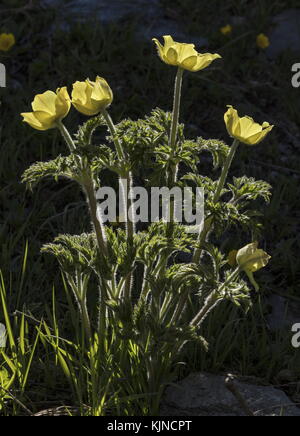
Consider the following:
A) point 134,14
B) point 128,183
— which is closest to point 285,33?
point 134,14

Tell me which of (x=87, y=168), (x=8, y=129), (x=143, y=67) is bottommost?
(x=87, y=168)

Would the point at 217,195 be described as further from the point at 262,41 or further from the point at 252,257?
the point at 262,41

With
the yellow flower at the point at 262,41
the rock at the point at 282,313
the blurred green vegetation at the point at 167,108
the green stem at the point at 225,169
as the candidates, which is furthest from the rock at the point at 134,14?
the green stem at the point at 225,169

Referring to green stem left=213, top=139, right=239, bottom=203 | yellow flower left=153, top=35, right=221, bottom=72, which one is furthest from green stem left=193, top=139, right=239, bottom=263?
yellow flower left=153, top=35, right=221, bottom=72

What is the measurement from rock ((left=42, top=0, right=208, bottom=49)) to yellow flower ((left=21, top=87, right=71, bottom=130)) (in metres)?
2.74

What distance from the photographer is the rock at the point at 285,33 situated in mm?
4793

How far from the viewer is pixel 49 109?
2092 mm

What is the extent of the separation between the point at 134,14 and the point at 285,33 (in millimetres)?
Result: 1051

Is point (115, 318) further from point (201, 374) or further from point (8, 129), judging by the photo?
point (8, 129)

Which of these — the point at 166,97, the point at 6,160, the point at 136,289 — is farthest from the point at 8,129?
the point at 136,289

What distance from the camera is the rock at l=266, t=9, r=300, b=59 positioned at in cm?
479

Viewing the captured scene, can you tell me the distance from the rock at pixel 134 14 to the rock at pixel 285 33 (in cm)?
49

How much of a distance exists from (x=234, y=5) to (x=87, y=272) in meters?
3.31

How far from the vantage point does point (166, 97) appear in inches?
168
